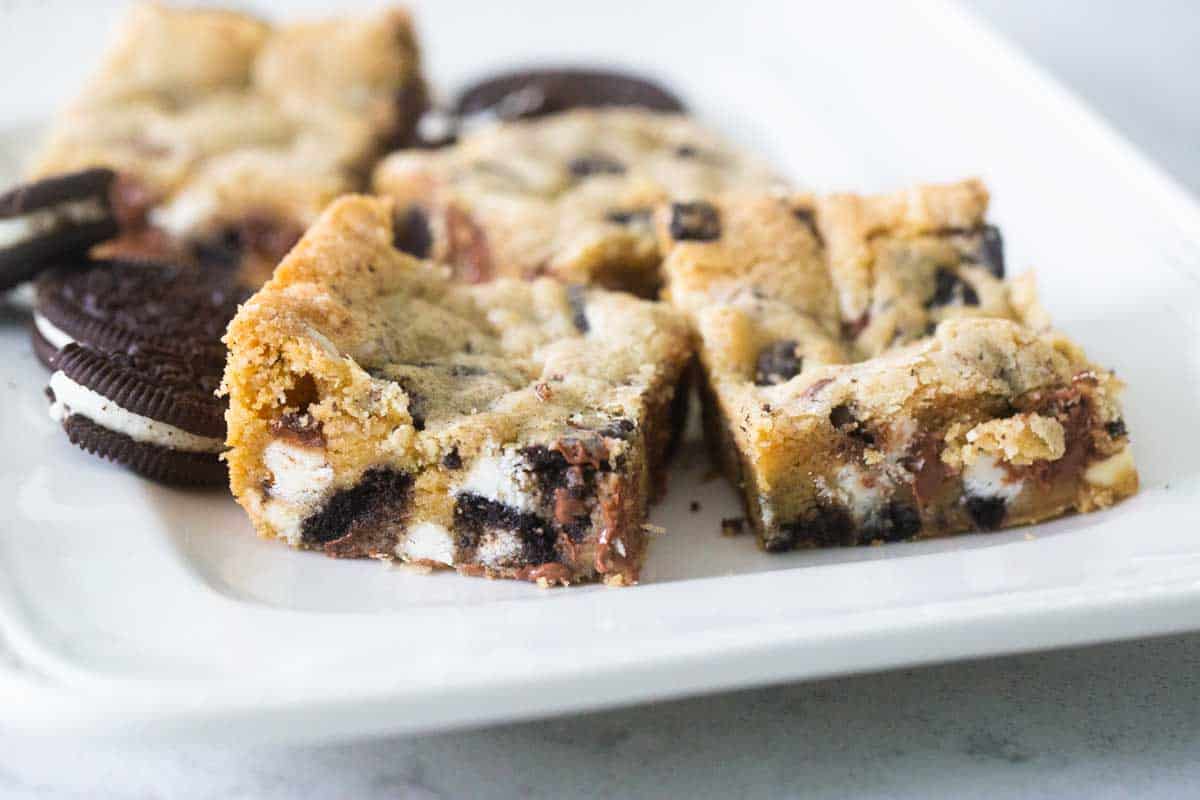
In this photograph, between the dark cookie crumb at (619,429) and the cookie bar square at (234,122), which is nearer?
the dark cookie crumb at (619,429)

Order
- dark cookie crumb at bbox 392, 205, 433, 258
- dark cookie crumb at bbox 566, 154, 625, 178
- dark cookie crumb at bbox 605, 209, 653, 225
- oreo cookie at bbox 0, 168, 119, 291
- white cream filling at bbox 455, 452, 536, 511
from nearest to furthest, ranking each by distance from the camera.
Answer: white cream filling at bbox 455, 452, 536, 511 < oreo cookie at bbox 0, 168, 119, 291 < dark cookie crumb at bbox 605, 209, 653, 225 < dark cookie crumb at bbox 392, 205, 433, 258 < dark cookie crumb at bbox 566, 154, 625, 178

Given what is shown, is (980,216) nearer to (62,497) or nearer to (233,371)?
(233,371)

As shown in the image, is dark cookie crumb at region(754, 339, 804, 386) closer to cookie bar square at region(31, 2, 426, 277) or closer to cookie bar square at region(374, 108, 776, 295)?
cookie bar square at region(374, 108, 776, 295)

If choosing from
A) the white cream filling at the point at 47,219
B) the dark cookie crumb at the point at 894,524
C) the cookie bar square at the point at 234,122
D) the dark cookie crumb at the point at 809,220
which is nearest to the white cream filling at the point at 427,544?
the dark cookie crumb at the point at 894,524

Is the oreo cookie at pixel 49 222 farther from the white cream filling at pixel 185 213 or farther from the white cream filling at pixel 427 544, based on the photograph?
the white cream filling at pixel 427 544

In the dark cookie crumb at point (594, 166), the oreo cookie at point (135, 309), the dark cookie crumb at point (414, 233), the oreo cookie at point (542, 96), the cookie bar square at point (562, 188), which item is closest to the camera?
the oreo cookie at point (135, 309)

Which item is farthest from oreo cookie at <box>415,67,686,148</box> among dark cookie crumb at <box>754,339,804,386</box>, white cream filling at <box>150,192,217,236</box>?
dark cookie crumb at <box>754,339,804,386</box>

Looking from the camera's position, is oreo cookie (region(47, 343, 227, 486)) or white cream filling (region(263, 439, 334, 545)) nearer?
white cream filling (region(263, 439, 334, 545))
